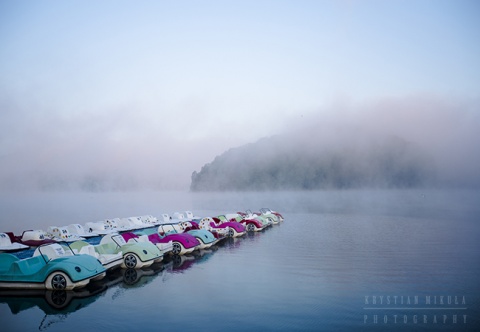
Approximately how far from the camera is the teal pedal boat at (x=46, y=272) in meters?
13.5

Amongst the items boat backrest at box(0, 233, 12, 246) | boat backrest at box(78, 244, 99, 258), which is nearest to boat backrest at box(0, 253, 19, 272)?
boat backrest at box(78, 244, 99, 258)

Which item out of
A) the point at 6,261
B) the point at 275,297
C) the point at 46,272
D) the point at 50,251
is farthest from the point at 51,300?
the point at 275,297

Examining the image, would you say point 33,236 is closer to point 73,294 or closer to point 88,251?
point 88,251

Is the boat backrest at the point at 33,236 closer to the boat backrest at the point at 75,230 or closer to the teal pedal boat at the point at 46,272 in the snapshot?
the boat backrest at the point at 75,230

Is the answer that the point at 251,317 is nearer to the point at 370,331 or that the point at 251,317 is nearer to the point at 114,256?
the point at 370,331

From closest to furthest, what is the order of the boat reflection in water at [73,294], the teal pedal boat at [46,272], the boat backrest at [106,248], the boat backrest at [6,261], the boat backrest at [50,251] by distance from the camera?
the boat reflection in water at [73,294] → the teal pedal boat at [46,272] → the boat backrest at [6,261] → the boat backrest at [50,251] → the boat backrest at [106,248]

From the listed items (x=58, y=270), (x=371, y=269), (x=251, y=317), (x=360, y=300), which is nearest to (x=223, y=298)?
(x=251, y=317)

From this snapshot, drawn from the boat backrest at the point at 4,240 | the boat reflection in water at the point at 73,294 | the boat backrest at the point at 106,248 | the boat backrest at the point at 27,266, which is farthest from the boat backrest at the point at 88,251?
the boat backrest at the point at 4,240

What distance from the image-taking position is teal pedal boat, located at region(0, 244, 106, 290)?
44.2ft

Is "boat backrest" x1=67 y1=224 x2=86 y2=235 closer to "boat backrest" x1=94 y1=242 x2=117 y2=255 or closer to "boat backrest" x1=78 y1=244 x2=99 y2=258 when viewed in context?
"boat backrest" x1=94 y1=242 x2=117 y2=255

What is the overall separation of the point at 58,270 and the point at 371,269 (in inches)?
534

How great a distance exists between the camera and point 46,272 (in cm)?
1358

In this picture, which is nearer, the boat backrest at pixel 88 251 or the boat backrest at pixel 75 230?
the boat backrest at pixel 88 251

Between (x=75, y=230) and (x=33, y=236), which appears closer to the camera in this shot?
(x=33, y=236)
